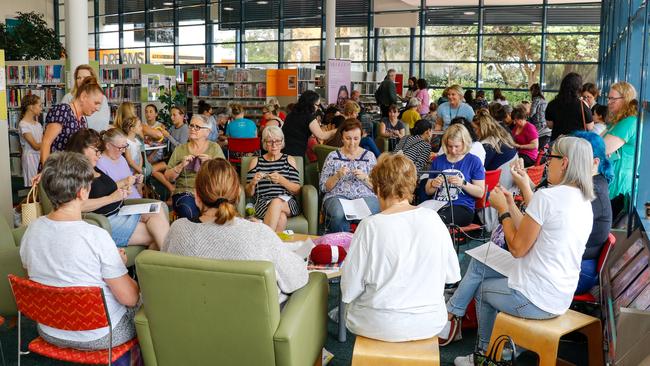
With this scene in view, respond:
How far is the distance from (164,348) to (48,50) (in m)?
14.2

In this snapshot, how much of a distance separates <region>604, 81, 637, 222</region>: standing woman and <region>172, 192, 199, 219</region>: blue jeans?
116 inches

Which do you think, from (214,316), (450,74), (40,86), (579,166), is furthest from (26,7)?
(579,166)

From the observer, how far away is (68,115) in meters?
4.80

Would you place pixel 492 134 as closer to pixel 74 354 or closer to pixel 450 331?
pixel 450 331

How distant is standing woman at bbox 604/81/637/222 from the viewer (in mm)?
4527

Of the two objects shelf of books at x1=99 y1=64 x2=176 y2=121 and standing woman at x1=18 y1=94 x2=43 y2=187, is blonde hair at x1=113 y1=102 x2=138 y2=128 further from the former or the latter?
shelf of books at x1=99 y1=64 x2=176 y2=121

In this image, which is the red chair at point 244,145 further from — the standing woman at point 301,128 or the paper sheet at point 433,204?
the paper sheet at point 433,204

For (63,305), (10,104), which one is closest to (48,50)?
(10,104)

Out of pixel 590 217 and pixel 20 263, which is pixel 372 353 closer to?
pixel 590 217

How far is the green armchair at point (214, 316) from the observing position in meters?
2.33

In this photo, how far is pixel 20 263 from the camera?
299 cm

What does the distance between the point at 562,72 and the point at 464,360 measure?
41.9ft

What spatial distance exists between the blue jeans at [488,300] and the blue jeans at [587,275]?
0.46m

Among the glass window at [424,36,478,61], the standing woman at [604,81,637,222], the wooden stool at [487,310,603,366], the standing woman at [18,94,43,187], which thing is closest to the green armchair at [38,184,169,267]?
the wooden stool at [487,310,603,366]
